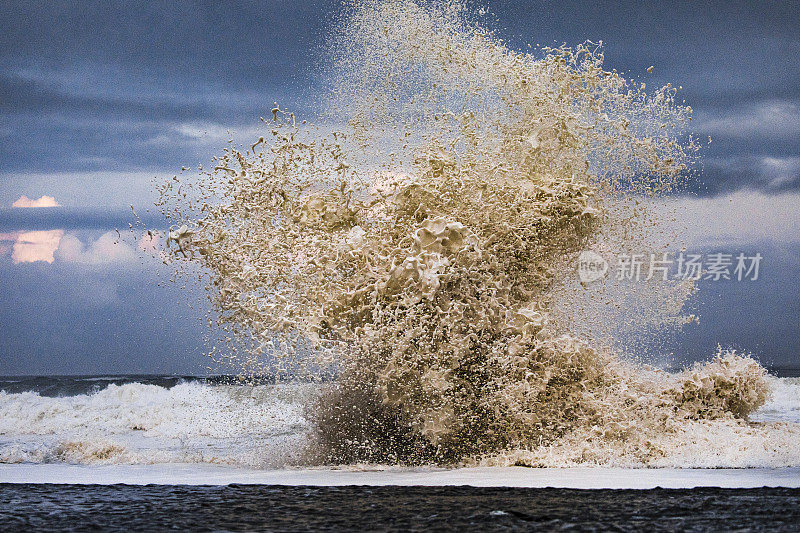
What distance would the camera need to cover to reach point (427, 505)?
434 centimetres

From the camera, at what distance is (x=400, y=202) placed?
6.63m

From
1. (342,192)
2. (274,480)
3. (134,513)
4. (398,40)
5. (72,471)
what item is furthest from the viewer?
(398,40)

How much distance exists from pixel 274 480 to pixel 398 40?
4.50m

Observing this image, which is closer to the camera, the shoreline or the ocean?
the shoreline

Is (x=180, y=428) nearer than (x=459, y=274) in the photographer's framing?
No

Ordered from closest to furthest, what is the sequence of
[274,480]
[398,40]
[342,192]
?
[274,480]
[342,192]
[398,40]

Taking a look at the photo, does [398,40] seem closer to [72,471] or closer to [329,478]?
[329,478]

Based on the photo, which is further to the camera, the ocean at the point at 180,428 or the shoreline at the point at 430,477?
the ocean at the point at 180,428

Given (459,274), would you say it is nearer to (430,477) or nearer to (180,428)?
(430,477)

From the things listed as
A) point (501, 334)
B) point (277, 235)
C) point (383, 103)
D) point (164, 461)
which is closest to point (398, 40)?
point (383, 103)

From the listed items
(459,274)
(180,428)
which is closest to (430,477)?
(459,274)

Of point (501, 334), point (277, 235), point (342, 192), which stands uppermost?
point (342, 192)

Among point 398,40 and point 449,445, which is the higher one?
point 398,40

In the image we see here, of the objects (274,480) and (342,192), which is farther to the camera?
(342,192)
